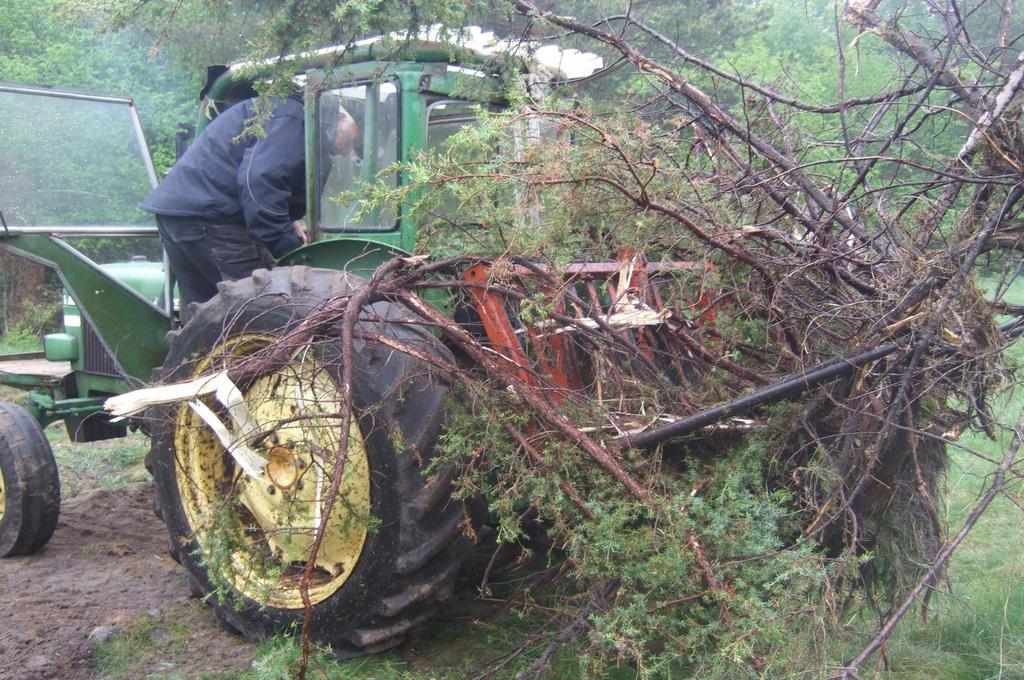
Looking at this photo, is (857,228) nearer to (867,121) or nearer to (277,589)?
(867,121)

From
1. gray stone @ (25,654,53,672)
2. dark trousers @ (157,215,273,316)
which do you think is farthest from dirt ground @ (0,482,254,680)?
dark trousers @ (157,215,273,316)

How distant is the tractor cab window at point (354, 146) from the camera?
12.9ft

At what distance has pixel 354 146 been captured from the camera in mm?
4070

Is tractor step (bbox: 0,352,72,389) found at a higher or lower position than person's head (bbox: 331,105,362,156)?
lower

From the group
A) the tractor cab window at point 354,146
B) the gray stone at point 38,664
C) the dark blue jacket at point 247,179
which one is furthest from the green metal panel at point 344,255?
the gray stone at point 38,664

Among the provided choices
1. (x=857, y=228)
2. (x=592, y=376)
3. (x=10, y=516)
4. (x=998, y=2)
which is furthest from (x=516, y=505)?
(x=10, y=516)

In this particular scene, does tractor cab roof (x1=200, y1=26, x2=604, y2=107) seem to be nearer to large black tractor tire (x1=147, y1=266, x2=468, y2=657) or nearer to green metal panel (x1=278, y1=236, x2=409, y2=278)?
green metal panel (x1=278, y1=236, x2=409, y2=278)

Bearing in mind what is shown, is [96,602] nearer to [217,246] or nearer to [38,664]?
[38,664]

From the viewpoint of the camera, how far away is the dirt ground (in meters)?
3.56

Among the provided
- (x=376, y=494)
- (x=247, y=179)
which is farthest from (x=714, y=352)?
(x=247, y=179)

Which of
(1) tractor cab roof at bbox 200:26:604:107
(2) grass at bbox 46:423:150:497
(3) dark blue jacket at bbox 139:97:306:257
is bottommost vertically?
(2) grass at bbox 46:423:150:497

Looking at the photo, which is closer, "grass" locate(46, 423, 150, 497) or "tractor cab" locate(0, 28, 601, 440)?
"tractor cab" locate(0, 28, 601, 440)

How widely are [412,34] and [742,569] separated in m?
2.31

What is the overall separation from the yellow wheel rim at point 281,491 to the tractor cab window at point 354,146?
84cm
